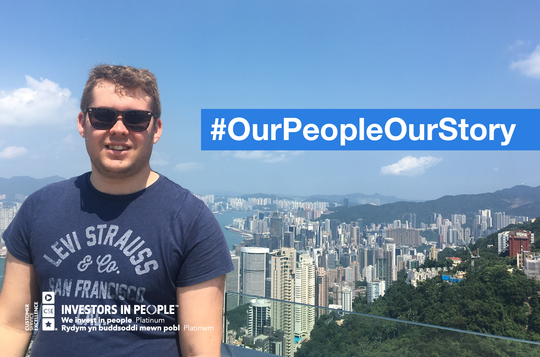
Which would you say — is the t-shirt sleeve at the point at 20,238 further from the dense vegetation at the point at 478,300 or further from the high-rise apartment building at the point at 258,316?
the dense vegetation at the point at 478,300

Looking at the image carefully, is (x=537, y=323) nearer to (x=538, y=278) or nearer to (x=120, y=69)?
(x=538, y=278)

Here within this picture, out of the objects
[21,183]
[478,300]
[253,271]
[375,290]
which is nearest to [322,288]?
[375,290]

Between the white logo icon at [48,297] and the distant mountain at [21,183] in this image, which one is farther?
the distant mountain at [21,183]

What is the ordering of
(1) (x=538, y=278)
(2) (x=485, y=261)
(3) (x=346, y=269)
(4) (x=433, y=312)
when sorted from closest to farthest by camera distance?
(4) (x=433, y=312)
(1) (x=538, y=278)
(2) (x=485, y=261)
(3) (x=346, y=269)

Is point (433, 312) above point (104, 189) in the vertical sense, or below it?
below

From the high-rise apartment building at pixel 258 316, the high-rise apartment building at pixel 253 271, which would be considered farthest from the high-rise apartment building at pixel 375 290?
the high-rise apartment building at pixel 258 316

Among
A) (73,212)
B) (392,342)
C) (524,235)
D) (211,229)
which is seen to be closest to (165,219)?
(211,229)
